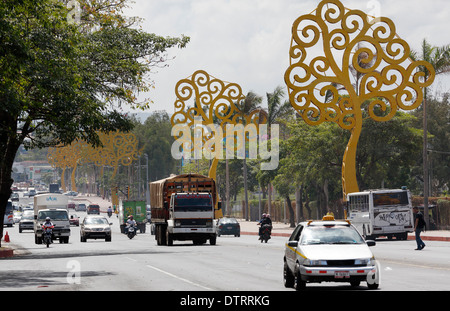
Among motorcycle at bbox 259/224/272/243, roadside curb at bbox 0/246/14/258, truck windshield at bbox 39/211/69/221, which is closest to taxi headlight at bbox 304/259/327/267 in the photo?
roadside curb at bbox 0/246/14/258

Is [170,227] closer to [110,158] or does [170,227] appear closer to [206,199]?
[206,199]

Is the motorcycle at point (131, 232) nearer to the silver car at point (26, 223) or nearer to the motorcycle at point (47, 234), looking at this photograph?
the motorcycle at point (47, 234)

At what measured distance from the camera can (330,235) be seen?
18.9 metres

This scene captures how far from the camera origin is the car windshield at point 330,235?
1860 centimetres

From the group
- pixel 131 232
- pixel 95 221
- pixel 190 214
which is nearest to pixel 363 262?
pixel 190 214

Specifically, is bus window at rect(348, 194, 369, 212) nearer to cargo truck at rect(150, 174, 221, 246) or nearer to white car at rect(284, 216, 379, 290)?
cargo truck at rect(150, 174, 221, 246)

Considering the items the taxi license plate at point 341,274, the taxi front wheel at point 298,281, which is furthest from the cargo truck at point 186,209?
the taxi license plate at point 341,274

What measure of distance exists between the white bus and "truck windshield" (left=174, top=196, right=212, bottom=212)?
975 cm

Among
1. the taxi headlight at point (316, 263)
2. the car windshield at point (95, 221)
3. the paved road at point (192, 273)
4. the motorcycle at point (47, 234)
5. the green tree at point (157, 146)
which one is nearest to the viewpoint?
the taxi headlight at point (316, 263)

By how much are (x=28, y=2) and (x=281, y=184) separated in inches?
2081

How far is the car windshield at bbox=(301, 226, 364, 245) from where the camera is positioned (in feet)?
61.0

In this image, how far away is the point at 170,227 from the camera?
43656 mm

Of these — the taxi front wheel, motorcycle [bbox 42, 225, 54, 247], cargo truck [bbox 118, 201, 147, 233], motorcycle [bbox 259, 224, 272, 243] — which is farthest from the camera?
cargo truck [bbox 118, 201, 147, 233]

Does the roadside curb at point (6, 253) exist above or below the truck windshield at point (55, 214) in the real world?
below
